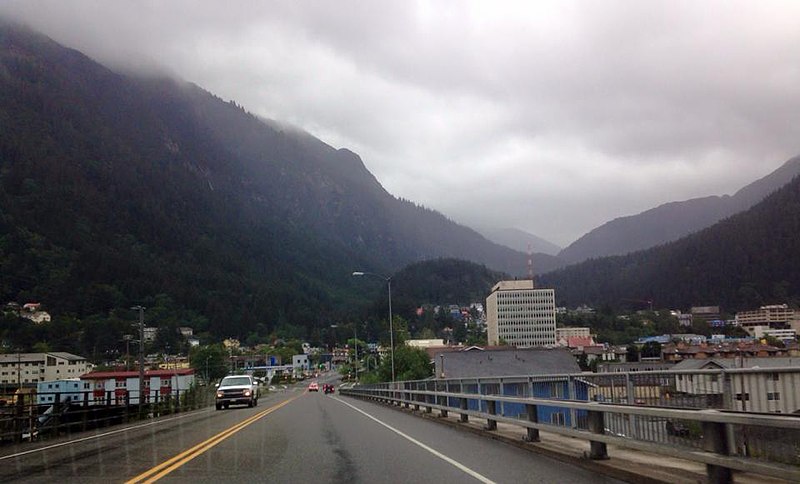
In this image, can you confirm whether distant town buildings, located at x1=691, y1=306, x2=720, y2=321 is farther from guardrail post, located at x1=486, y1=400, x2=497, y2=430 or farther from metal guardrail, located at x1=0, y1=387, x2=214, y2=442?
metal guardrail, located at x1=0, y1=387, x2=214, y2=442

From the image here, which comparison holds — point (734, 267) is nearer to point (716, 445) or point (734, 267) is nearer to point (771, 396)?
point (716, 445)

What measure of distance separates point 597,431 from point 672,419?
8.07ft

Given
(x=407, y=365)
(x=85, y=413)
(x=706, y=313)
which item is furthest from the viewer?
(x=407, y=365)

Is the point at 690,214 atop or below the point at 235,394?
atop

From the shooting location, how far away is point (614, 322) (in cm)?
5512

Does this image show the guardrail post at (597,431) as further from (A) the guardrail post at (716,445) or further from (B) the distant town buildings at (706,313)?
(B) the distant town buildings at (706,313)

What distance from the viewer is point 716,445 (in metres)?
8.15

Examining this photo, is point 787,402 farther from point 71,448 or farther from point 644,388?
point 71,448

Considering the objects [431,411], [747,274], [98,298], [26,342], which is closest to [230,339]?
[98,298]

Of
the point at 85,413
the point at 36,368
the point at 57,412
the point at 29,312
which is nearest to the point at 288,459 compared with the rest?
the point at 57,412

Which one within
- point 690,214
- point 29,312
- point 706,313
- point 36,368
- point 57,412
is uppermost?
point 690,214

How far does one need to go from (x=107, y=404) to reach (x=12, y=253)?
64011mm

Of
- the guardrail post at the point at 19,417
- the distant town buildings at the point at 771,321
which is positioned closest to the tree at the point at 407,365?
the distant town buildings at the point at 771,321

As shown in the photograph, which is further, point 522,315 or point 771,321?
point 522,315
